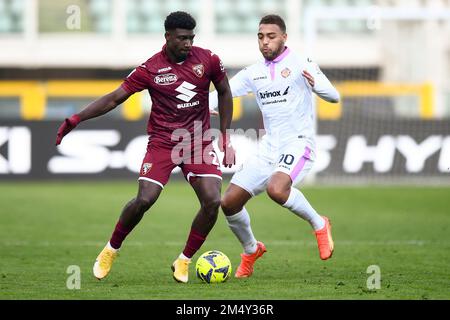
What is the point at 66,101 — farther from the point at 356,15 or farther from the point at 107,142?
the point at 356,15

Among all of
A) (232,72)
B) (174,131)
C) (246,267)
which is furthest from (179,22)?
(232,72)

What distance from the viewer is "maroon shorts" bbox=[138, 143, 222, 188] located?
8.60 meters

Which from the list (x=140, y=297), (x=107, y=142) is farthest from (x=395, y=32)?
(x=140, y=297)

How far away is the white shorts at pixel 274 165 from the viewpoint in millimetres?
9219

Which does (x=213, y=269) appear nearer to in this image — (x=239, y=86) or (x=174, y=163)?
(x=174, y=163)

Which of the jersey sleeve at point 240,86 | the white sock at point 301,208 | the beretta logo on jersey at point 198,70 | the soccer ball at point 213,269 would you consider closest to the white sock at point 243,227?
the white sock at point 301,208

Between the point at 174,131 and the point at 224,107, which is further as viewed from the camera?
the point at 224,107

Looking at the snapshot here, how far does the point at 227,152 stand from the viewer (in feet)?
28.7

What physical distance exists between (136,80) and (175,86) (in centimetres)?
35

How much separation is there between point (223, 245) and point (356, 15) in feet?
29.6

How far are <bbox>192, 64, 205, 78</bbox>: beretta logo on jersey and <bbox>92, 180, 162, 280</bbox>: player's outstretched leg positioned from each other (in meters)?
1.03

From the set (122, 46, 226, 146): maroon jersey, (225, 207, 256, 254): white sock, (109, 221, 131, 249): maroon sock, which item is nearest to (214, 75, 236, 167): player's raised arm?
(122, 46, 226, 146): maroon jersey

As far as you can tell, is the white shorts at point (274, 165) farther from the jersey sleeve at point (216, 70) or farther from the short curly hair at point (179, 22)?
the short curly hair at point (179, 22)

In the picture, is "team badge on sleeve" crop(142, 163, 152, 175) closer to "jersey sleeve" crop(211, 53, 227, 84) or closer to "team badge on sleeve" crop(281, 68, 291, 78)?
"jersey sleeve" crop(211, 53, 227, 84)
